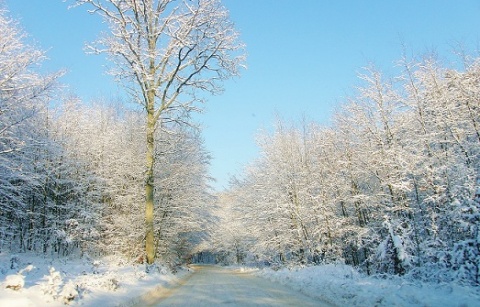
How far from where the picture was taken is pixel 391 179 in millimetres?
16516

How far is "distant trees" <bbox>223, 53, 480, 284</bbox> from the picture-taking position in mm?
12977

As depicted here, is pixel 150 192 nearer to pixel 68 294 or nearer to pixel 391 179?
pixel 68 294

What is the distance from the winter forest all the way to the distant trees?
0.26 ft

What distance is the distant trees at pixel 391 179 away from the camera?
12977 millimetres

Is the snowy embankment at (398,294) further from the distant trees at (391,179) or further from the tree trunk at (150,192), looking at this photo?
the tree trunk at (150,192)

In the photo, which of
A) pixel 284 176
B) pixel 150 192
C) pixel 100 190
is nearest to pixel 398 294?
pixel 150 192

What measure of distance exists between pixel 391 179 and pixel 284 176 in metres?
9.87

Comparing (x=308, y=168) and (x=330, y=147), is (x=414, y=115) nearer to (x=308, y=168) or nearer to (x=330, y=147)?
(x=330, y=147)

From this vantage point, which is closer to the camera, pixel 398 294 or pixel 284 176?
pixel 398 294

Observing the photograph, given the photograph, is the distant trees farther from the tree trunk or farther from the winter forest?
the tree trunk

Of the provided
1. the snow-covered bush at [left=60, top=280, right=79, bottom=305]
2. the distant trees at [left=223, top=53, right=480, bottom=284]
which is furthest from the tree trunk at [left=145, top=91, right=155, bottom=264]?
the distant trees at [left=223, top=53, right=480, bottom=284]

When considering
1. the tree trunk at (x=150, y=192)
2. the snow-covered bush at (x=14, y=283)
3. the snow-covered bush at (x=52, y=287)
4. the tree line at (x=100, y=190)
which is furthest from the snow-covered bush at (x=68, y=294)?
the tree line at (x=100, y=190)

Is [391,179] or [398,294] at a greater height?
[391,179]

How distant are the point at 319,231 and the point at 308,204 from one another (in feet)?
9.23
